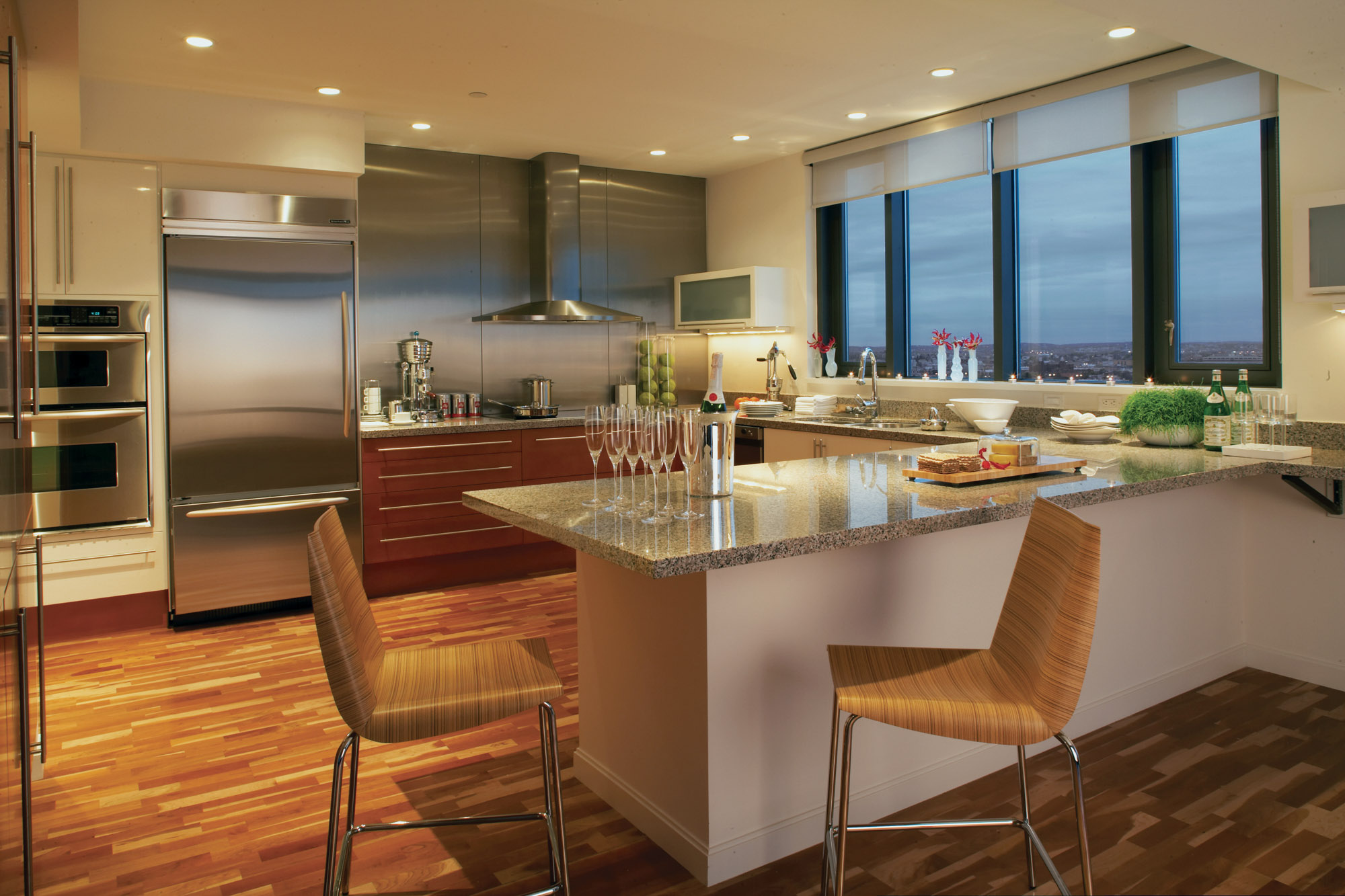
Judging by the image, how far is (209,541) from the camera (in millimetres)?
4293

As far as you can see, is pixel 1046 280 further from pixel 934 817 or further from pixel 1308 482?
pixel 934 817

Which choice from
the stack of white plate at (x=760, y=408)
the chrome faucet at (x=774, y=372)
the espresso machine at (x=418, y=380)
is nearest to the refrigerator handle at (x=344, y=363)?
the espresso machine at (x=418, y=380)

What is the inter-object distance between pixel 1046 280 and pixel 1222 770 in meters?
2.67

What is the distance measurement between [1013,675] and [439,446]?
11.7ft

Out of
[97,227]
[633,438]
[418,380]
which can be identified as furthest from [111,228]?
[633,438]

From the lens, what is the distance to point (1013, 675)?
1.84 meters

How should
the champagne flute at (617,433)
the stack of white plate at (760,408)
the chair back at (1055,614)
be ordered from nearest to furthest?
the chair back at (1055,614) → the champagne flute at (617,433) → the stack of white plate at (760,408)

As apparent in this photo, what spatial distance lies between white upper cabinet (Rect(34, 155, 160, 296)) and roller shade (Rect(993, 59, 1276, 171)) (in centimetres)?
401

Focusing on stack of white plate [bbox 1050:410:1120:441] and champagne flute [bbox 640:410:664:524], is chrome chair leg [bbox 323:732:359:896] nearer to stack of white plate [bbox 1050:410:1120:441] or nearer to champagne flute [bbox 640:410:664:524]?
champagne flute [bbox 640:410:664:524]

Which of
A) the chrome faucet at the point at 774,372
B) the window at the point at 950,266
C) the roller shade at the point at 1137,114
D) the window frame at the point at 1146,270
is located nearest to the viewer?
the roller shade at the point at 1137,114

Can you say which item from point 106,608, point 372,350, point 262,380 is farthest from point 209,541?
point 372,350

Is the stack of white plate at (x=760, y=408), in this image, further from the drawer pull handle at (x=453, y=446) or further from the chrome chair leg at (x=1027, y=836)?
the chrome chair leg at (x=1027, y=836)

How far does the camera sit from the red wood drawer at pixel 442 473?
4.68 meters

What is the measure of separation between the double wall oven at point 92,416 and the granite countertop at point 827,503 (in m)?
2.58
